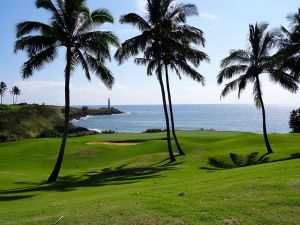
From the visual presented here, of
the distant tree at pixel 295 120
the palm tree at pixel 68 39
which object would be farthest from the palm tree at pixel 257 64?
the distant tree at pixel 295 120

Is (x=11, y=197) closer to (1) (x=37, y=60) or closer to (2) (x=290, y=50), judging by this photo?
(1) (x=37, y=60)

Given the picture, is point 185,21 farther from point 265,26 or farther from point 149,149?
point 149,149

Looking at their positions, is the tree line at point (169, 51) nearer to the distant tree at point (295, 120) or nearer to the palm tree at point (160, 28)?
the palm tree at point (160, 28)

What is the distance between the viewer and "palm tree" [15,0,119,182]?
25.7m

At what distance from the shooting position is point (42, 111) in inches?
3484

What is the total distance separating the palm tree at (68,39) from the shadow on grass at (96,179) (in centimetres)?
182

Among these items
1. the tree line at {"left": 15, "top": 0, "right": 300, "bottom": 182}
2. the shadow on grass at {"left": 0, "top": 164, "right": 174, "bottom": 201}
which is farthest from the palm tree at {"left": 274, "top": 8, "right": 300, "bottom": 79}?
the shadow on grass at {"left": 0, "top": 164, "right": 174, "bottom": 201}

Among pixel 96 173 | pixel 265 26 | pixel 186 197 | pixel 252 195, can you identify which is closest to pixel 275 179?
pixel 252 195

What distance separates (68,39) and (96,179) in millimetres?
9116

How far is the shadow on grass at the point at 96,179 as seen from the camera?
2183 cm

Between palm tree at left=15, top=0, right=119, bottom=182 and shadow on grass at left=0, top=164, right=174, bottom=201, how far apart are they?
5.97ft

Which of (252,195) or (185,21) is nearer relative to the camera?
(252,195)

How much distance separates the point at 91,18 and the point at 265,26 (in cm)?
1648

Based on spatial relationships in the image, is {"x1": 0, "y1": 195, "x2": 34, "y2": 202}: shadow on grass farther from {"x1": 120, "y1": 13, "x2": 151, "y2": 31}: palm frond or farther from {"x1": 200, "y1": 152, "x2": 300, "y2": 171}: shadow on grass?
{"x1": 120, "y1": 13, "x2": 151, "y2": 31}: palm frond
